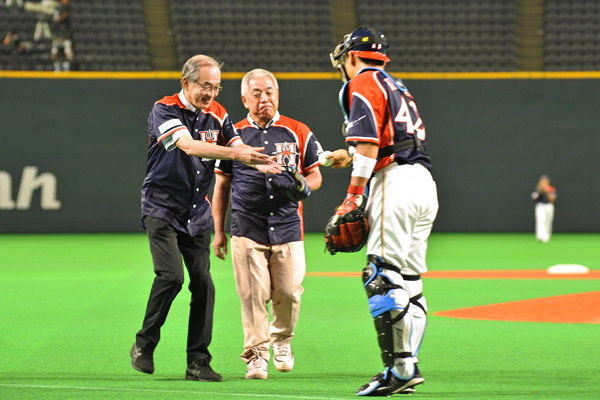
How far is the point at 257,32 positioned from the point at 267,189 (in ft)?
53.2

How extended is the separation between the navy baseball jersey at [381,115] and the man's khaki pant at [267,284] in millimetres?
1127

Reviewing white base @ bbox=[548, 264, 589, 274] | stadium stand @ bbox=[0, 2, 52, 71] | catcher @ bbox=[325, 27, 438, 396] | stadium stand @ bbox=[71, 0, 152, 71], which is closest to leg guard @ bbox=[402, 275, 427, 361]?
catcher @ bbox=[325, 27, 438, 396]

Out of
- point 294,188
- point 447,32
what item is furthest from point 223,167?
point 447,32

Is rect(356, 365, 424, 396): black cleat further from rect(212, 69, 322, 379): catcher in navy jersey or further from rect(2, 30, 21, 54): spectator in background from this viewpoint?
rect(2, 30, 21, 54): spectator in background

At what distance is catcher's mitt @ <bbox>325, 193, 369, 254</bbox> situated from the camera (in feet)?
13.2

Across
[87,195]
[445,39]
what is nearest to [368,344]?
[87,195]

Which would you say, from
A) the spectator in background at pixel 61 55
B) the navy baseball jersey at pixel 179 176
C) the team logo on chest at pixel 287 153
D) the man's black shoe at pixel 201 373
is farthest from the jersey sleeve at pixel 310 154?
the spectator in background at pixel 61 55

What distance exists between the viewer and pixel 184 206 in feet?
14.9

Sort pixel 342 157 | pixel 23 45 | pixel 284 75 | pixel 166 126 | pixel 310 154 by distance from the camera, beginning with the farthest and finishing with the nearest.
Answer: pixel 23 45 → pixel 284 75 → pixel 310 154 → pixel 342 157 → pixel 166 126

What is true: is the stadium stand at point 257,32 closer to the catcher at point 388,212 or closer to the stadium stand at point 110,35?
the stadium stand at point 110,35

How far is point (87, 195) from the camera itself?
56.5 ft

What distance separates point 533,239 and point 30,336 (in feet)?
42.7

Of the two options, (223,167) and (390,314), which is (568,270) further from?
(390,314)

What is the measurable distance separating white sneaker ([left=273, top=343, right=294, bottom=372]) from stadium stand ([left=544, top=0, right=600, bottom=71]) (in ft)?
57.1
